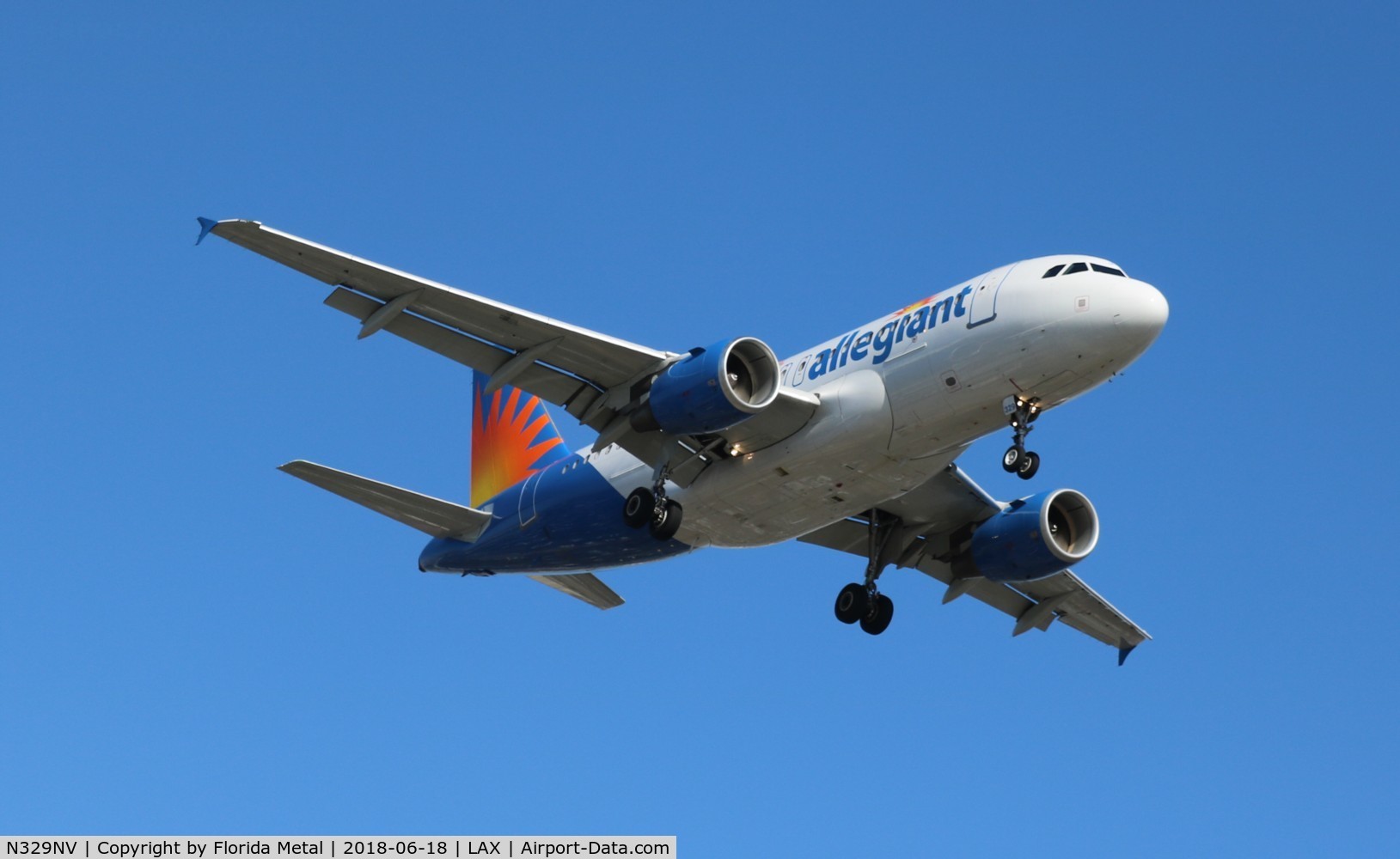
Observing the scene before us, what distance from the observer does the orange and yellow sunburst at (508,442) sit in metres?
39.9

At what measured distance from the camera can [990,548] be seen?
36969 millimetres

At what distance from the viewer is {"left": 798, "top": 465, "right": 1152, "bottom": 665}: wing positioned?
3753 cm

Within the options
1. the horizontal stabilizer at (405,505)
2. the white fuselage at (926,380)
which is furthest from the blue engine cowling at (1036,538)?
the horizontal stabilizer at (405,505)

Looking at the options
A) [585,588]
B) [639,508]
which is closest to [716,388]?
[639,508]

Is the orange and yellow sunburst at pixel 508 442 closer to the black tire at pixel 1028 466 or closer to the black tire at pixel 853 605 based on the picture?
the black tire at pixel 853 605

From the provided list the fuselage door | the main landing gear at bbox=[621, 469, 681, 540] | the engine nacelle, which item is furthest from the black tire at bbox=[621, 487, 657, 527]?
the fuselage door

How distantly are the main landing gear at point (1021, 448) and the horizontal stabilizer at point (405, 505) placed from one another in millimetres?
12512

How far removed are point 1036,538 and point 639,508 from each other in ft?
27.4

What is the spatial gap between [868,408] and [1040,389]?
3017mm

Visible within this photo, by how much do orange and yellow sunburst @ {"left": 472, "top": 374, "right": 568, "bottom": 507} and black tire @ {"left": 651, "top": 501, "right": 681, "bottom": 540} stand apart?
20.9ft

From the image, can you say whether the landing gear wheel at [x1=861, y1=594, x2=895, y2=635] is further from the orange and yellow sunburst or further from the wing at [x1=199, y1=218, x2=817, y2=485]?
the orange and yellow sunburst

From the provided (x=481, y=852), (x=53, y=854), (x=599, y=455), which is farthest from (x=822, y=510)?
(x=53, y=854)

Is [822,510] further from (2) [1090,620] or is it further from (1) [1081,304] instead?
(2) [1090,620]

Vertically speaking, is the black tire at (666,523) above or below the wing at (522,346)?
below
